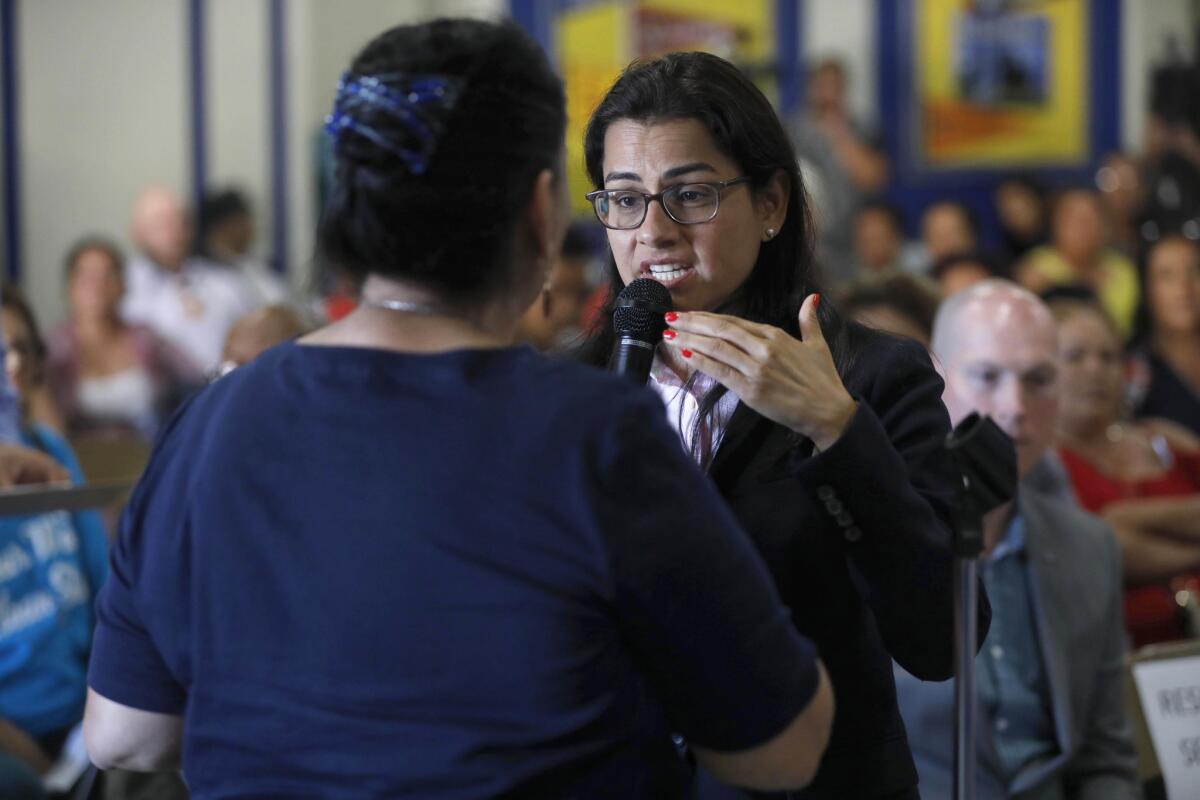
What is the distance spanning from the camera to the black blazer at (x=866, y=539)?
139 centimetres

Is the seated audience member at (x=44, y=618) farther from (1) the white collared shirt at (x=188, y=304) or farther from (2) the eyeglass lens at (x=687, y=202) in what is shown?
(1) the white collared shirt at (x=188, y=304)

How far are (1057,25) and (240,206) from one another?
14.9ft

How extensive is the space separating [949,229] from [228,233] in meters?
3.80

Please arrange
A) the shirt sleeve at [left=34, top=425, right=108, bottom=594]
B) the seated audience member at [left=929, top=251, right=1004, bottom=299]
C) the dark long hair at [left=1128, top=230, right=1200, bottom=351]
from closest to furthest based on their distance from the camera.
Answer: the shirt sleeve at [left=34, top=425, right=108, bottom=594] → the seated audience member at [left=929, top=251, right=1004, bottom=299] → the dark long hair at [left=1128, top=230, right=1200, bottom=351]

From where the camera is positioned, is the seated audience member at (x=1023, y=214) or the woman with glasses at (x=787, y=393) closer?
the woman with glasses at (x=787, y=393)

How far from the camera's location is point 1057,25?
25.2 feet

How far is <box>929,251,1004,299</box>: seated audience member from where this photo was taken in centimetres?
442

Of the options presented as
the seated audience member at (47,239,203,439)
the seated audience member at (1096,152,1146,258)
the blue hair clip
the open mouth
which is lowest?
the seated audience member at (47,239,203,439)

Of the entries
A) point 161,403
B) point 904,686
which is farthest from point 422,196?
point 161,403

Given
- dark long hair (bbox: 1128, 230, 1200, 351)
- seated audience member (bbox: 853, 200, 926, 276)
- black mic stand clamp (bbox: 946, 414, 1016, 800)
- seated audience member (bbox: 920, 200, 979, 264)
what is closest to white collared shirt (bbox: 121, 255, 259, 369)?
seated audience member (bbox: 853, 200, 926, 276)

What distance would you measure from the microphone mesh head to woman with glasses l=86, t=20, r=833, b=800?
1.12 ft

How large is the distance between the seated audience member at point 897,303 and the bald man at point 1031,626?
470 mm

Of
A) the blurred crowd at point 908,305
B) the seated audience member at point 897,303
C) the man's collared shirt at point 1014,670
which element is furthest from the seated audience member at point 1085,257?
the man's collared shirt at point 1014,670

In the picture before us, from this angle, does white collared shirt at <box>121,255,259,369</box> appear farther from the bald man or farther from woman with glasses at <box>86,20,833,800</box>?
woman with glasses at <box>86,20,833,800</box>
